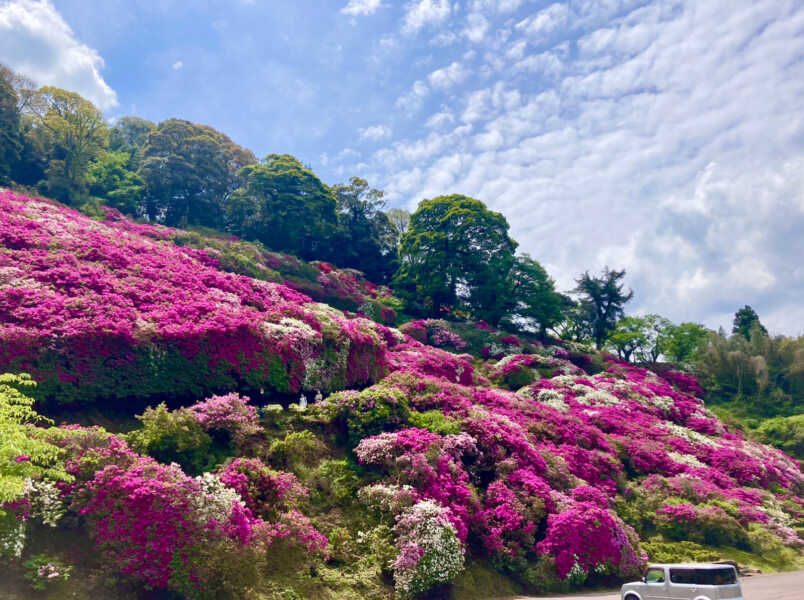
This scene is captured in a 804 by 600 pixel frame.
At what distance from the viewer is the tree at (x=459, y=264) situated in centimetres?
4153

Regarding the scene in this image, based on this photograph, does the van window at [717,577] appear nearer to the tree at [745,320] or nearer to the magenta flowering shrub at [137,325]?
the magenta flowering shrub at [137,325]

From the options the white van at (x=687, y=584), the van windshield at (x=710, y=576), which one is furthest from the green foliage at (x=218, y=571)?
the van windshield at (x=710, y=576)

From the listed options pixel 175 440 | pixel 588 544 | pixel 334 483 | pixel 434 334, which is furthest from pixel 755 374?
pixel 175 440

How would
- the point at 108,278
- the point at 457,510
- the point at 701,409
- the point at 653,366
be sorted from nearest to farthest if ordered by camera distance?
the point at 457,510 < the point at 108,278 < the point at 701,409 < the point at 653,366

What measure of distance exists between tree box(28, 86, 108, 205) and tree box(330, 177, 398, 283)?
21.2 metres

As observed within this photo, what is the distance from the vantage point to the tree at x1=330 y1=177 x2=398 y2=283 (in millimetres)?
49750

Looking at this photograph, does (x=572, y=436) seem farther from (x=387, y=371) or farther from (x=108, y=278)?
(x=108, y=278)

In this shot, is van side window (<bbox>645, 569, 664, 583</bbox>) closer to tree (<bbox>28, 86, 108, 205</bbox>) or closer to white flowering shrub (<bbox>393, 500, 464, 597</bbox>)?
white flowering shrub (<bbox>393, 500, 464, 597</bbox>)

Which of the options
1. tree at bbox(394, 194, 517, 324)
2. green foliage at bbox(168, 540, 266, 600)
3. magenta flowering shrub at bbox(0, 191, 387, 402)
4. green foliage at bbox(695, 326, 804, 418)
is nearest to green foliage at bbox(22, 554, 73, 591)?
green foliage at bbox(168, 540, 266, 600)

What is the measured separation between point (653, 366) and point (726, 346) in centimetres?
540

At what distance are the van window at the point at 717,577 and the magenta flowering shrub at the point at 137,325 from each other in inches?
424

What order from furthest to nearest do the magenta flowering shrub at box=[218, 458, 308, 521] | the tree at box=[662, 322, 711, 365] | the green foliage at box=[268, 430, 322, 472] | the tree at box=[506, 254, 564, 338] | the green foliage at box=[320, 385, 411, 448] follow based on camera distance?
the tree at box=[662, 322, 711, 365] < the tree at box=[506, 254, 564, 338] < the green foliage at box=[320, 385, 411, 448] < the green foliage at box=[268, 430, 322, 472] < the magenta flowering shrub at box=[218, 458, 308, 521]

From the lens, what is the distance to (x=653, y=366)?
39656 mm

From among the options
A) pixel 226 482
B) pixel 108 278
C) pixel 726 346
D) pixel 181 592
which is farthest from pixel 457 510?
pixel 726 346
